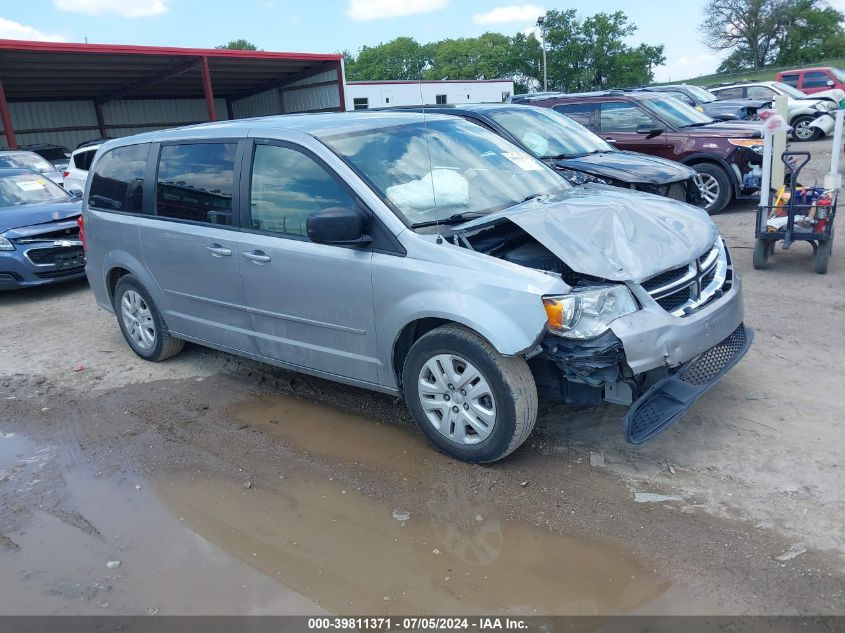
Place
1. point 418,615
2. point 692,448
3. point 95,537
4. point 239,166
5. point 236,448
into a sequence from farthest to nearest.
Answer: point 239,166 < point 236,448 < point 692,448 < point 95,537 < point 418,615

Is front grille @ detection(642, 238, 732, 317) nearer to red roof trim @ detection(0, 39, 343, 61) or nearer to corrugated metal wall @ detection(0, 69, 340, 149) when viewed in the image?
red roof trim @ detection(0, 39, 343, 61)

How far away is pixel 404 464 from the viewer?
160 inches

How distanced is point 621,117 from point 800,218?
5.06 m

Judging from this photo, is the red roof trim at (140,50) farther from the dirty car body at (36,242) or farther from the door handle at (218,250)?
the door handle at (218,250)

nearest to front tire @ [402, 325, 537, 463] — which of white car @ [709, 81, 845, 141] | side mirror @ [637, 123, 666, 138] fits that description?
side mirror @ [637, 123, 666, 138]

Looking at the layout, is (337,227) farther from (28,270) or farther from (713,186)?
(713,186)

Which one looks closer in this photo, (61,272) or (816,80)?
(61,272)

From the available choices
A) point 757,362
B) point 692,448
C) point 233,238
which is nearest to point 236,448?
point 233,238

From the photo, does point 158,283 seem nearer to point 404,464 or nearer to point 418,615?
point 404,464

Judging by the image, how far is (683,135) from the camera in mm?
10570

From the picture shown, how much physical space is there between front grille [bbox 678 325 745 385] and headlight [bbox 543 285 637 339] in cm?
53

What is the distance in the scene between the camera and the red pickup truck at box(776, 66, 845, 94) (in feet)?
73.5

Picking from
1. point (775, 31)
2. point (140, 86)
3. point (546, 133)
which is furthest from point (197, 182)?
point (775, 31)

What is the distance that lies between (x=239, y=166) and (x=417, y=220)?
146cm
